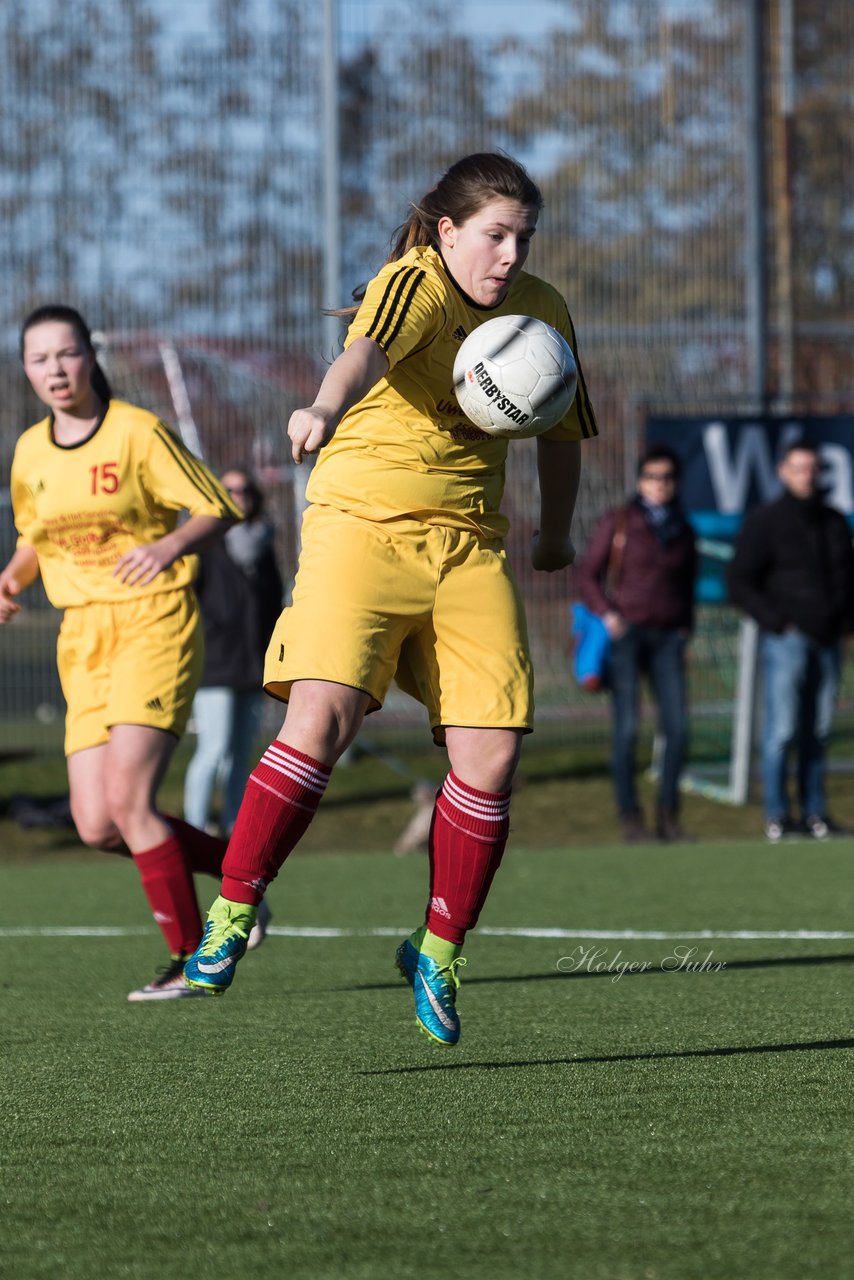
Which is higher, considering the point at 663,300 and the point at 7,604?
the point at 663,300

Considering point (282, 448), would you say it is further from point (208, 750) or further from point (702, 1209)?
point (702, 1209)

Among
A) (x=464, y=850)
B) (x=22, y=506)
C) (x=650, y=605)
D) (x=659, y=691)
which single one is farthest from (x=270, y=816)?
(x=659, y=691)

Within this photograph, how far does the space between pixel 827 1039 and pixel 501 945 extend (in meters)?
2.51

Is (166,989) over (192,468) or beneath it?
beneath

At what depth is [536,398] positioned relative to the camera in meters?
4.19

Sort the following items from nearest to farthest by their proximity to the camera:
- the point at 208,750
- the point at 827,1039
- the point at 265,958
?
the point at 827,1039
the point at 265,958
the point at 208,750

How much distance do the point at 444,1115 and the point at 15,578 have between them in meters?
2.88

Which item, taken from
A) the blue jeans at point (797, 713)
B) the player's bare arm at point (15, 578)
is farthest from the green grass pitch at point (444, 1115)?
the blue jeans at point (797, 713)

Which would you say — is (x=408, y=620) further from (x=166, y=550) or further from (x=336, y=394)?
(x=166, y=550)

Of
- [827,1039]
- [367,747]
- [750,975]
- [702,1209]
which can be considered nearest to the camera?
[702,1209]

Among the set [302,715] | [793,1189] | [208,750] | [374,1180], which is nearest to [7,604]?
[302,715]

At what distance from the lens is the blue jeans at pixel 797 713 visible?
11.2 meters

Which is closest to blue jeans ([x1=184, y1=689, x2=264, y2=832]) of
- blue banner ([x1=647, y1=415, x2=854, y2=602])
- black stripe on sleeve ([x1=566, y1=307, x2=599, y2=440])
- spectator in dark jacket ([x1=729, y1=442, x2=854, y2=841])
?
spectator in dark jacket ([x1=729, y1=442, x2=854, y2=841])

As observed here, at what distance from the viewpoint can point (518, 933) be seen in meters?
7.37
